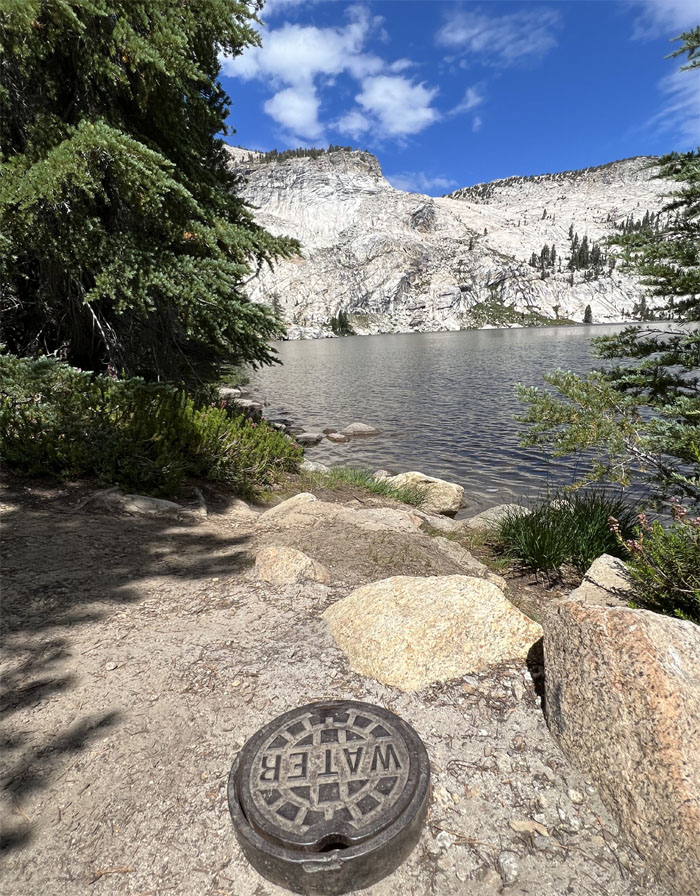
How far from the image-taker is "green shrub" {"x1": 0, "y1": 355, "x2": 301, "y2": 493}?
710 centimetres

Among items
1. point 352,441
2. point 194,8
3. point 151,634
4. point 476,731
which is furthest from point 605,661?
point 352,441

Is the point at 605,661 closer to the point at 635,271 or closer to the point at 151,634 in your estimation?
the point at 151,634

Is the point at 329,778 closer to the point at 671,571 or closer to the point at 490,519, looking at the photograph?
the point at 671,571

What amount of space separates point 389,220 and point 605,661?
21745cm

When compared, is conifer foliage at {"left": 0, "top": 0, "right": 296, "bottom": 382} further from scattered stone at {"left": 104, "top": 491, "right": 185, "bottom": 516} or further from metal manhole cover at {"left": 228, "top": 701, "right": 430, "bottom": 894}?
metal manhole cover at {"left": 228, "top": 701, "right": 430, "bottom": 894}

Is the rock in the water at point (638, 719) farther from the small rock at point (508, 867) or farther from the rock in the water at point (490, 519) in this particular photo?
the rock in the water at point (490, 519)

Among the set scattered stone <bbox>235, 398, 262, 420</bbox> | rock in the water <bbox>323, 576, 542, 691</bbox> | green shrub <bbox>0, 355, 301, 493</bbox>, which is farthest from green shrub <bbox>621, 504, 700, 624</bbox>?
scattered stone <bbox>235, 398, 262, 420</bbox>

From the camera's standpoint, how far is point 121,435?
765 cm

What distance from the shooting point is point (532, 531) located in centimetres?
713

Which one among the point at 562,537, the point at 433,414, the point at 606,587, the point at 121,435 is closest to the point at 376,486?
the point at 562,537

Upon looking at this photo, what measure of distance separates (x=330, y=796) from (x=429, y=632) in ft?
4.88

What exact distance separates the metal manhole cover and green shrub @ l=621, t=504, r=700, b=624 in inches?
104

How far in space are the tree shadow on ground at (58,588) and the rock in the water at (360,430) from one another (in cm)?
1462

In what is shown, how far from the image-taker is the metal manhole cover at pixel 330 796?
7.09ft
